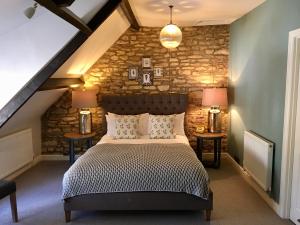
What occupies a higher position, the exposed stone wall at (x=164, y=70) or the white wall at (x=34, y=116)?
the exposed stone wall at (x=164, y=70)

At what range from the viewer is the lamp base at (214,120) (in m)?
5.16

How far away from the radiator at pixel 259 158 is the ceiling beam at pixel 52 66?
2498mm

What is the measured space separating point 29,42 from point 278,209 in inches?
137

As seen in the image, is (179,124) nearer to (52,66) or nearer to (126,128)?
(126,128)

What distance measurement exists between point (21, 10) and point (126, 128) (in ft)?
8.09

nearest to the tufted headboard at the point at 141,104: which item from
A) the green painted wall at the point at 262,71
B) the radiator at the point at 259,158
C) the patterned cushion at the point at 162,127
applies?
the patterned cushion at the point at 162,127

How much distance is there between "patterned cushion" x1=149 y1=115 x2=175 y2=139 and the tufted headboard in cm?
57

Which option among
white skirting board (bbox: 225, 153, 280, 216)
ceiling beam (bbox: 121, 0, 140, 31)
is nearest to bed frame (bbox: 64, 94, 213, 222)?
white skirting board (bbox: 225, 153, 280, 216)

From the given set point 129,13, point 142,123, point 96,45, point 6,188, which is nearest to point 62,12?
point 129,13

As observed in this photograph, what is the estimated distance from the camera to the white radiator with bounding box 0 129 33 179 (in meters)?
4.28

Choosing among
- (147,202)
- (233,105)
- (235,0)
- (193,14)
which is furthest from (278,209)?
(193,14)

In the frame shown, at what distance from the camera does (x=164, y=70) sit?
218 inches

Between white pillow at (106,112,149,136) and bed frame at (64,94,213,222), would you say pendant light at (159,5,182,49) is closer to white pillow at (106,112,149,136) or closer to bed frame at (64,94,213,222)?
white pillow at (106,112,149,136)

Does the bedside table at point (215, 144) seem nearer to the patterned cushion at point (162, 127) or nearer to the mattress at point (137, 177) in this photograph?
the patterned cushion at point (162, 127)
